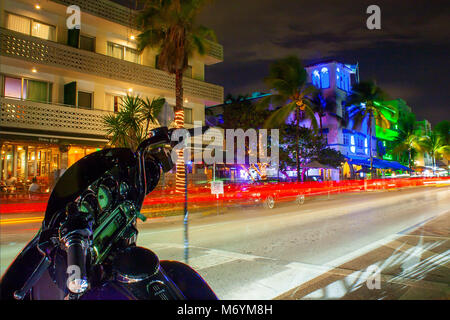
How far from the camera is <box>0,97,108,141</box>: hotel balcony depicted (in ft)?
57.2

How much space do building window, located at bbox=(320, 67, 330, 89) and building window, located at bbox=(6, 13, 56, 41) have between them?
34613mm

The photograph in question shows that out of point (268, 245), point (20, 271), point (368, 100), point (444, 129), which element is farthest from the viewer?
point (444, 129)

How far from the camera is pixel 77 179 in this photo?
6.24 feet

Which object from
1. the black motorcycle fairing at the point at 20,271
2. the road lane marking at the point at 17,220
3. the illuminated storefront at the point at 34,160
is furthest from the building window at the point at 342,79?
the black motorcycle fairing at the point at 20,271

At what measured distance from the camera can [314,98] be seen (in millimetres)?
43844

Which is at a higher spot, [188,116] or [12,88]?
[188,116]

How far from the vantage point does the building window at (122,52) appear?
77.9 ft

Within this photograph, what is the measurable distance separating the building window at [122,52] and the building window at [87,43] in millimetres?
1266

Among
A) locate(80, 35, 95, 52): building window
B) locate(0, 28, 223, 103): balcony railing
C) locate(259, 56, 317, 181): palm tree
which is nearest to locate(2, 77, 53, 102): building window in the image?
locate(0, 28, 223, 103): balcony railing

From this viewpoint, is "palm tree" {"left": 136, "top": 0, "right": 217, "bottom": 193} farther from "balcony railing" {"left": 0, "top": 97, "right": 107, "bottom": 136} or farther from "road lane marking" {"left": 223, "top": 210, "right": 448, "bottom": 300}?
"road lane marking" {"left": 223, "top": 210, "right": 448, "bottom": 300}

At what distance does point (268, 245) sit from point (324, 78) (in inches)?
1664

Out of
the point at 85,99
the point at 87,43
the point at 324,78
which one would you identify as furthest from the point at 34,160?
the point at 324,78

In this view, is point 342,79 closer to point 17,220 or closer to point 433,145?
point 433,145

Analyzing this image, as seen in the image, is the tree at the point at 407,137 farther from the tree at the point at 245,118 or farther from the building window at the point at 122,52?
the building window at the point at 122,52
